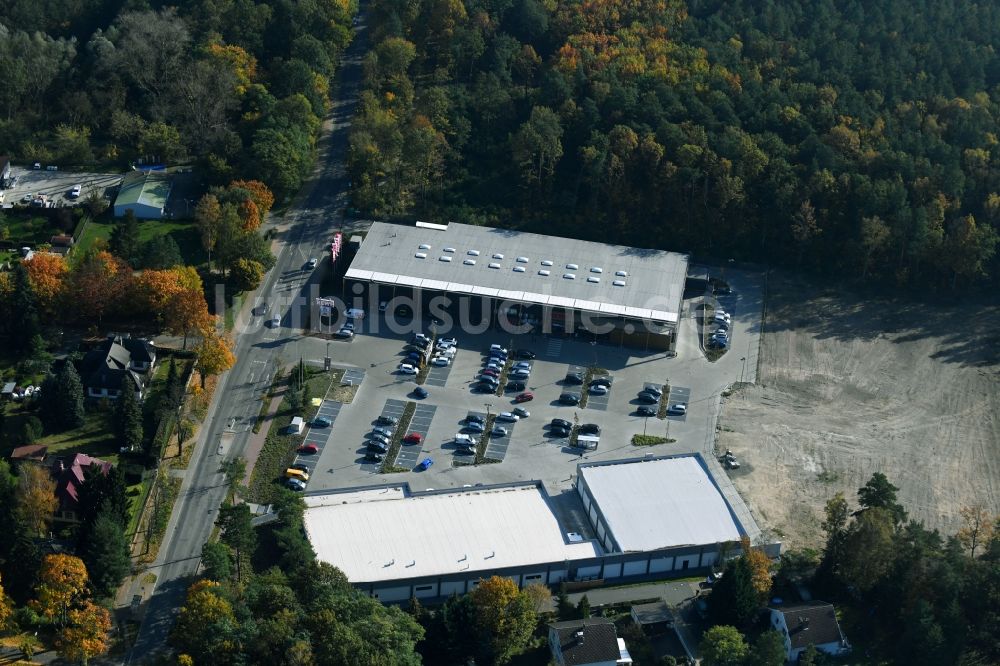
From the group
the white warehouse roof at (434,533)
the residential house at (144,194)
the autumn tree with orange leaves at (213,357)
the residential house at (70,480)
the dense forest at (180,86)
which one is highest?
the dense forest at (180,86)

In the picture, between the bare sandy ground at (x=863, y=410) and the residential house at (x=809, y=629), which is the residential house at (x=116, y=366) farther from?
the residential house at (x=809, y=629)

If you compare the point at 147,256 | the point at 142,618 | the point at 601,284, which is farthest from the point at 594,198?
the point at 142,618

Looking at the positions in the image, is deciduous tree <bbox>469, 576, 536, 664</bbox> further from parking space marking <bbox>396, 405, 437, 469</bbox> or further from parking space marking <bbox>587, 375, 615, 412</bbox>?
parking space marking <bbox>587, 375, 615, 412</bbox>

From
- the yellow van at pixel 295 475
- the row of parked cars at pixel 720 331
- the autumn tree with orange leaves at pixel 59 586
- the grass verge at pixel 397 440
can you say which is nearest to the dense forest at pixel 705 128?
the row of parked cars at pixel 720 331

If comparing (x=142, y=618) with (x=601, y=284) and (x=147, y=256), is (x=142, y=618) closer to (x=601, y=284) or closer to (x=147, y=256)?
(x=147, y=256)

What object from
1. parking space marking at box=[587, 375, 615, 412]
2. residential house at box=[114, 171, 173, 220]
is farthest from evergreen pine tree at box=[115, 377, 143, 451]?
parking space marking at box=[587, 375, 615, 412]

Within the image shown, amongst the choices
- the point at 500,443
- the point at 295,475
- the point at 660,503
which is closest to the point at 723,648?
the point at 660,503
